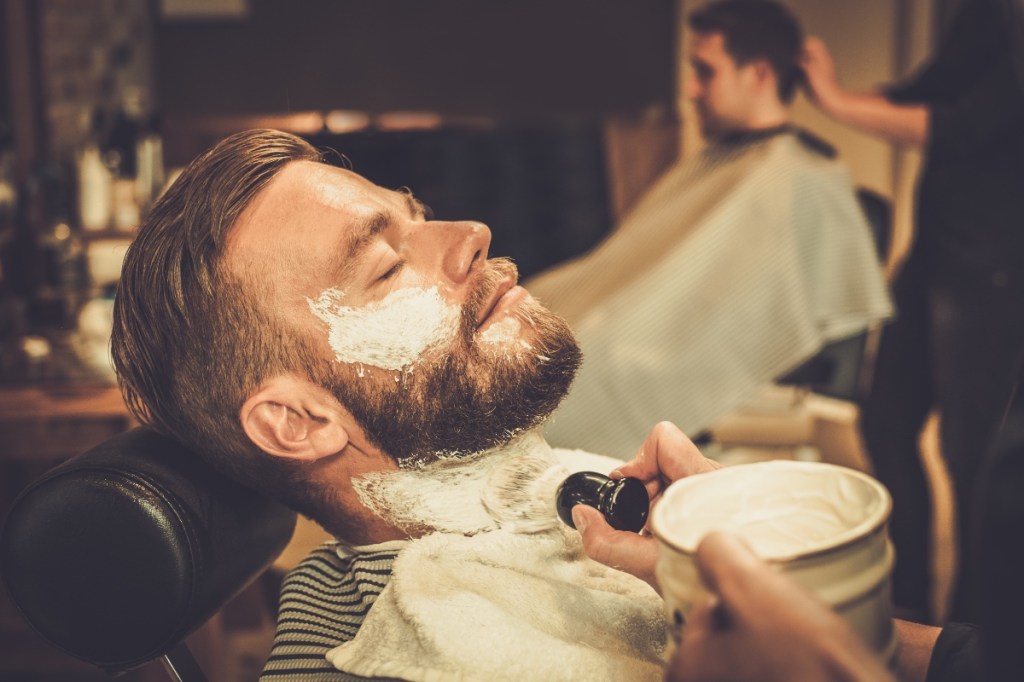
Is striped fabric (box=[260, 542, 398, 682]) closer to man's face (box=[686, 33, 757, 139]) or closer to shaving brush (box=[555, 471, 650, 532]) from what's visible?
shaving brush (box=[555, 471, 650, 532])

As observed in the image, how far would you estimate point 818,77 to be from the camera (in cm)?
294

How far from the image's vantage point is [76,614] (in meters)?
1.01

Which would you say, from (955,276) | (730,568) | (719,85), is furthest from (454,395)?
(719,85)

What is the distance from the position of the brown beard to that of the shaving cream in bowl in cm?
35

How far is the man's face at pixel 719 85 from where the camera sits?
9.75 feet

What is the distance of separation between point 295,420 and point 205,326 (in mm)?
143

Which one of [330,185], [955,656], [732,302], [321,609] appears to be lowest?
[732,302]

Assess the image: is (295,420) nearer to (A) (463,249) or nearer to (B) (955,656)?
(A) (463,249)

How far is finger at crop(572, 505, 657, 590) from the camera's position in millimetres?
1047

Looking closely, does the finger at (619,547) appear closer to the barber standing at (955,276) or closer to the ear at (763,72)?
the barber standing at (955,276)

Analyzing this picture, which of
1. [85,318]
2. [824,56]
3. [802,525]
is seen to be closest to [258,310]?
[802,525]

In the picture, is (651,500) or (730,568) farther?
(651,500)

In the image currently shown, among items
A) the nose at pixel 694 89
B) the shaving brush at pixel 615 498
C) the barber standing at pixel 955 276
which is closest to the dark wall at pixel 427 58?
the nose at pixel 694 89

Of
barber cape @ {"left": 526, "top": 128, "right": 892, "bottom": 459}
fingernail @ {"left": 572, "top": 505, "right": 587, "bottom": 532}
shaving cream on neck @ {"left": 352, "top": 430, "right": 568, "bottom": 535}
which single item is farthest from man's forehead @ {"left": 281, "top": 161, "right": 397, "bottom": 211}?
barber cape @ {"left": 526, "top": 128, "right": 892, "bottom": 459}
